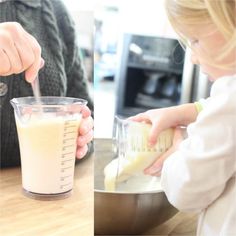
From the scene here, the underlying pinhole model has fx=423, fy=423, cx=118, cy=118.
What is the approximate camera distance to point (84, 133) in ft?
1.37

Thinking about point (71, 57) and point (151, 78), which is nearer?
point (71, 57)

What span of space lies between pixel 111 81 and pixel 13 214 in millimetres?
1216

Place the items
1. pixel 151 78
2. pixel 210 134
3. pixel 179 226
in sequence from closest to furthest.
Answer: pixel 210 134, pixel 179 226, pixel 151 78

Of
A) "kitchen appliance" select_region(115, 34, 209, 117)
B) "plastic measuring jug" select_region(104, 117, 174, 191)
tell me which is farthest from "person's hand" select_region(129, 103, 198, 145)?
"kitchen appliance" select_region(115, 34, 209, 117)

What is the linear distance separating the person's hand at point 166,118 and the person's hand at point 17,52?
116 mm

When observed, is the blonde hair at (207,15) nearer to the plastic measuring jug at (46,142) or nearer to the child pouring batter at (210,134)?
the child pouring batter at (210,134)

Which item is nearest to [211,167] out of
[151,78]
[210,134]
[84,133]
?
[210,134]

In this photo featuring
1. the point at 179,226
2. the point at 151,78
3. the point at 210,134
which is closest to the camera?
the point at 210,134

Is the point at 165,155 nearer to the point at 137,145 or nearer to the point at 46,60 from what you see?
the point at 137,145

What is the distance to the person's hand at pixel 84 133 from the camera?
1.36ft

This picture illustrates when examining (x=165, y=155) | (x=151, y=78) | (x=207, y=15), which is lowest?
(x=151, y=78)

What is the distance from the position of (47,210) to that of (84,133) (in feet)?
0.27

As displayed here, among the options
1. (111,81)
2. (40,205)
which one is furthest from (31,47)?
(111,81)

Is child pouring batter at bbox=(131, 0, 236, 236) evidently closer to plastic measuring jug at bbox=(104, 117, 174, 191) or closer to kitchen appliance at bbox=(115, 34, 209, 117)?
plastic measuring jug at bbox=(104, 117, 174, 191)
